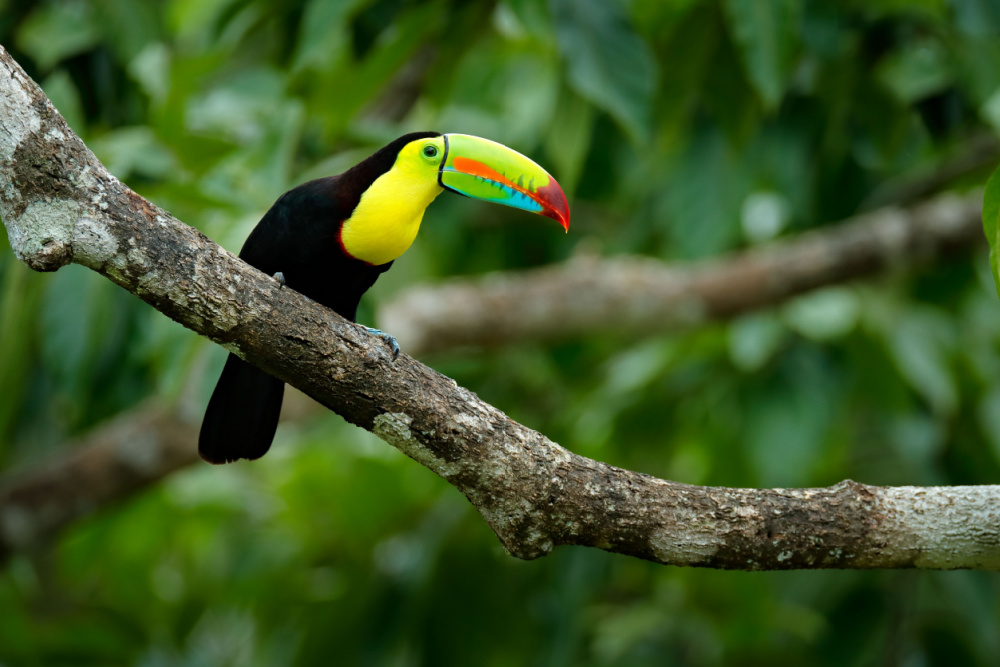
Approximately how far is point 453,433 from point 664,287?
10.6 feet

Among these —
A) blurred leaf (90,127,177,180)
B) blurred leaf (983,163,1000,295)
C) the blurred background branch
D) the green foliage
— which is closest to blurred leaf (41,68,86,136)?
the green foliage

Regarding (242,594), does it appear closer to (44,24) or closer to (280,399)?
(44,24)

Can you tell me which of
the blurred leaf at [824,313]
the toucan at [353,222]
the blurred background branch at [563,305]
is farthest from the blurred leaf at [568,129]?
the blurred leaf at [824,313]

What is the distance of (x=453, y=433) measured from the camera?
6.71ft

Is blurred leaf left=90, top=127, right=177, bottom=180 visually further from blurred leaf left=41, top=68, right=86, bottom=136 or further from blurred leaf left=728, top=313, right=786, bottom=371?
blurred leaf left=728, top=313, right=786, bottom=371

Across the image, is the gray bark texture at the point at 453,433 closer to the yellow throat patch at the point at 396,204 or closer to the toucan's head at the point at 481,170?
the yellow throat patch at the point at 396,204

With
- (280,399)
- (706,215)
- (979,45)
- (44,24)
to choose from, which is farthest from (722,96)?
(44,24)

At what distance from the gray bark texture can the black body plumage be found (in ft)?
1.33

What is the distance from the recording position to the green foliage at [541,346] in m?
3.42

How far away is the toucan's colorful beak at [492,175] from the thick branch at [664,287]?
91.1 inches

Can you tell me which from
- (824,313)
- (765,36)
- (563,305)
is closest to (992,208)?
(765,36)

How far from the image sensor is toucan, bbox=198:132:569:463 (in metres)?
2.26

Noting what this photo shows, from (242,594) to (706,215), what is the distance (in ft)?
11.6

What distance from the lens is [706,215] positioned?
155 inches
